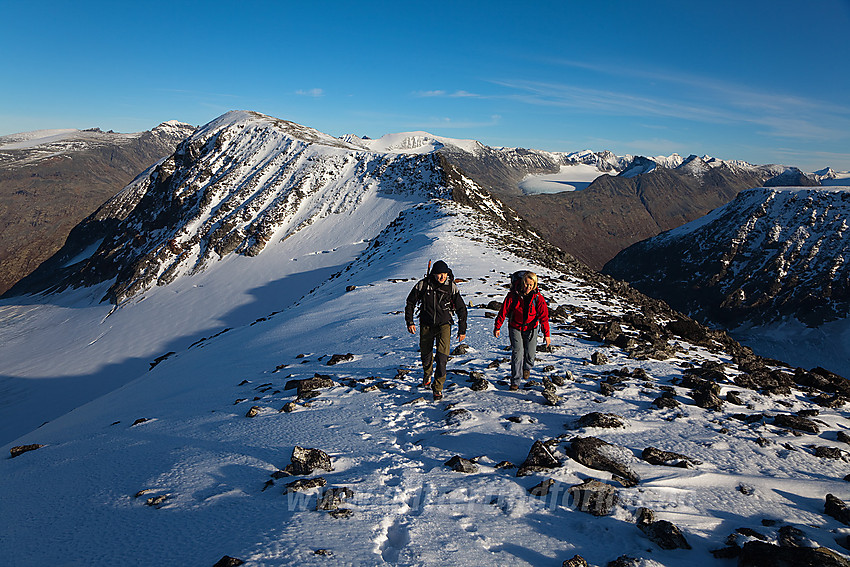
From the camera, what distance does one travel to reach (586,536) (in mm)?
4004

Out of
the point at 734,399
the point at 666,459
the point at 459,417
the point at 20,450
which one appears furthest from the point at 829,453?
the point at 20,450

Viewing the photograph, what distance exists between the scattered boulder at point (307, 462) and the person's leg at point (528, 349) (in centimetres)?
449

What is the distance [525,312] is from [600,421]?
2.50 metres

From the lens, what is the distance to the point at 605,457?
17.3ft

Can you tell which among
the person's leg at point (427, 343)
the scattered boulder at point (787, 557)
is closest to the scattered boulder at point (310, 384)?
the person's leg at point (427, 343)

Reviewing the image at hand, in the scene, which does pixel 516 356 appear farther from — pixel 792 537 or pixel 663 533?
pixel 792 537

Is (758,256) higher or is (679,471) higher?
(758,256)

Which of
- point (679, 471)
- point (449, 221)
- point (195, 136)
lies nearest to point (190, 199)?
point (195, 136)

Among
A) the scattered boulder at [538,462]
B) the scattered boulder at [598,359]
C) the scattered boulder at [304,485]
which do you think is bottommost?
the scattered boulder at [304,485]

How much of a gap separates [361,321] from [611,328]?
8.40 meters

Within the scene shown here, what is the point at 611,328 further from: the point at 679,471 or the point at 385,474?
the point at 385,474

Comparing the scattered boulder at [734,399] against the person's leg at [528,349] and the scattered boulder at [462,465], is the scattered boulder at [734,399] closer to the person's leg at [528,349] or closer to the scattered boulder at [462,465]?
the person's leg at [528,349]

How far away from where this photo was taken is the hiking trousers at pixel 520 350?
809cm

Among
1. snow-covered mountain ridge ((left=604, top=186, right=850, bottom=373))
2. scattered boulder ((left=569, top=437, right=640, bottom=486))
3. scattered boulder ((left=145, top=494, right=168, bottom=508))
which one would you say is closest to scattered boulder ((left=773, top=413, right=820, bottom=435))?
scattered boulder ((left=569, top=437, right=640, bottom=486))
